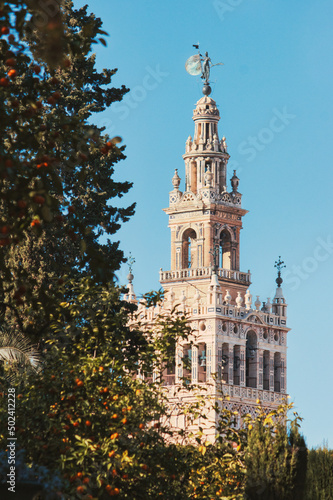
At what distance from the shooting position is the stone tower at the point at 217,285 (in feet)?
301

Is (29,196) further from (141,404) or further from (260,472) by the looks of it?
(260,472)

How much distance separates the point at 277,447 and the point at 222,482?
165cm

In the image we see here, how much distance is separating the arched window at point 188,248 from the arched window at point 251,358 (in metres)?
→ 7.80

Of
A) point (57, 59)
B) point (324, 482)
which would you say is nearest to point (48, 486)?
point (57, 59)

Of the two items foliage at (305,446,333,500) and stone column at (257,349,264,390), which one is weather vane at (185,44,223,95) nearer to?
stone column at (257,349,264,390)

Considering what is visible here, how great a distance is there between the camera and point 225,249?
96375mm

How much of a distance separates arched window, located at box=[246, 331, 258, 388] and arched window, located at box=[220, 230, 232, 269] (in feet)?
19.7

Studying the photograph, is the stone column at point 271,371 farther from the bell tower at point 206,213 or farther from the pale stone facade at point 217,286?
the bell tower at point 206,213

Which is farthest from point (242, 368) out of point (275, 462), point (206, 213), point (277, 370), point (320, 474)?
point (275, 462)

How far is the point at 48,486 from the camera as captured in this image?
15383 mm

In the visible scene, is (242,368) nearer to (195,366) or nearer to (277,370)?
(195,366)

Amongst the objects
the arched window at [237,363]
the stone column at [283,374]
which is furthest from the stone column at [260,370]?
the stone column at [283,374]

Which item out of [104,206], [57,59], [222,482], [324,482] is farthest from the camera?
[104,206]

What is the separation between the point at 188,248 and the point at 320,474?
6220cm
